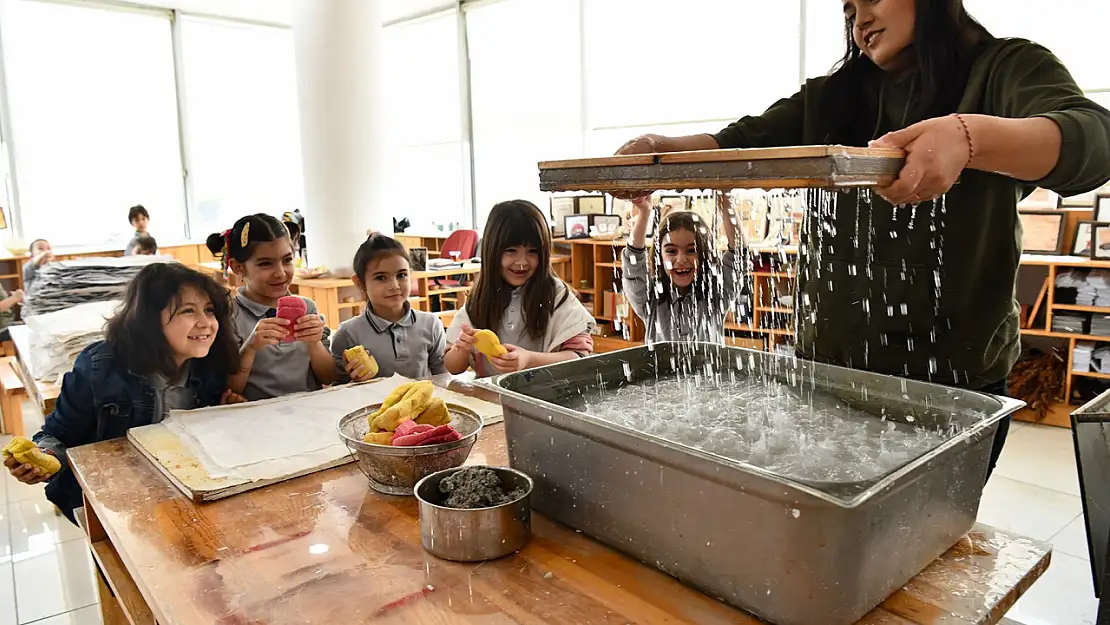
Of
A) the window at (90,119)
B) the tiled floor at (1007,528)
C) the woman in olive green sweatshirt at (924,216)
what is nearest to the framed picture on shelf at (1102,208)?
the tiled floor at (1007,528)

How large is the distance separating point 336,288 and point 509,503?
420 cm

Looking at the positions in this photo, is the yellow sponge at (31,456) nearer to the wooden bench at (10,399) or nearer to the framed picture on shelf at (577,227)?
the wooden bench at (10,399)

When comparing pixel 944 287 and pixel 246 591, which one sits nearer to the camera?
pixel 246 591

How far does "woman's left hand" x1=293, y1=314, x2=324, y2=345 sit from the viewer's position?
190 cm

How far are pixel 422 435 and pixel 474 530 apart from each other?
248mm

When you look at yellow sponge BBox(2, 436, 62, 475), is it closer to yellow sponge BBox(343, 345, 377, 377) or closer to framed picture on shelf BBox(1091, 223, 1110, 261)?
yellow sponge BBox(343, 345, 377, 377)

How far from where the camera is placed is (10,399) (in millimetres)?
3605

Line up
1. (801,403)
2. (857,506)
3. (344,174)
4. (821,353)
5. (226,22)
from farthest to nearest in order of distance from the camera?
(226,22), (344,174), (821,353), (801,403), (857,506)

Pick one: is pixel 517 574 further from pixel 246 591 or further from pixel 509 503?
pixel 246 591

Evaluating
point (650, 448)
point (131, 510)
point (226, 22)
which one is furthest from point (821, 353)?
point (226, 22)

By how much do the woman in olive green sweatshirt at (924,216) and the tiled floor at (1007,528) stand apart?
125 cm

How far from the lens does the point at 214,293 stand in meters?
1.85

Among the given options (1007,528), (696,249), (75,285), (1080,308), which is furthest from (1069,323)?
(75,285)

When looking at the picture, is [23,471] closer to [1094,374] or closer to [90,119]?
[1094,374]
